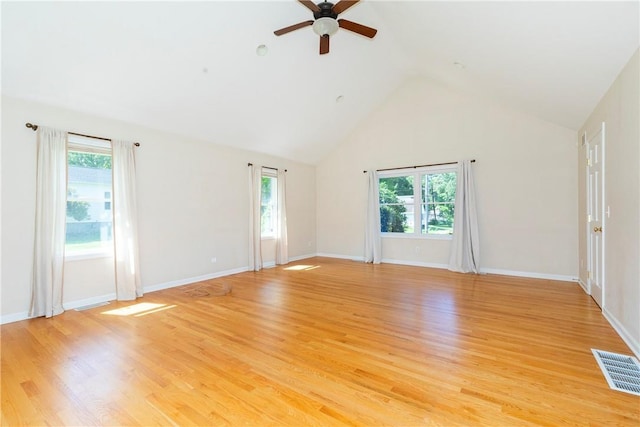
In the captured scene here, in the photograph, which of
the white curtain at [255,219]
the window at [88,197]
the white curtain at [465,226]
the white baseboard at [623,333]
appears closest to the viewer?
the white baseboard at [623,333]

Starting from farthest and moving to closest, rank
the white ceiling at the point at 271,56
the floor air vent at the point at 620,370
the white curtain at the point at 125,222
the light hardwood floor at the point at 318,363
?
the white curtain at the point at 125,222 < the white ceiling at the point at 271,56 < the floor air vent at the point at 620,370 < the light hardwood floor at the point at 318,363

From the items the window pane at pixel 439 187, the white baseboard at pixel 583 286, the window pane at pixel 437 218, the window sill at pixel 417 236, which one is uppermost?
the window pane at pixel 439 187

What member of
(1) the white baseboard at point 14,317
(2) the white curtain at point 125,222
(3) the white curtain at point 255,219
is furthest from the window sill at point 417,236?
(1) the white baseboard at point 14,317

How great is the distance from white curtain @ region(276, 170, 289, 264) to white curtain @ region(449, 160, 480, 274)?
11.8 feet

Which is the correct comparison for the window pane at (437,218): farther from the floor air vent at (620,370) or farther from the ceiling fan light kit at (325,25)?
the ceiling fan light kit at (325,25)

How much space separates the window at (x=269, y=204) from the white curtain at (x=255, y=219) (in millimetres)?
383

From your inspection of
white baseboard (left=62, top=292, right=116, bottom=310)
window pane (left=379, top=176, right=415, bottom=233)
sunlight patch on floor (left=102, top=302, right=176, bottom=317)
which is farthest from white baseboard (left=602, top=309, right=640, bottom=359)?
white baseboard (left=62, top=292, right=116, bottom=310)

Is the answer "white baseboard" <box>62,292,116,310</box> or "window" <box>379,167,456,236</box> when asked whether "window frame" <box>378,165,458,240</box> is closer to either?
"window" <box>379,167,456,236</box>

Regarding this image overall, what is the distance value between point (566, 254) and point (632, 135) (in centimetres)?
321

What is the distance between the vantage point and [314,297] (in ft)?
13.6

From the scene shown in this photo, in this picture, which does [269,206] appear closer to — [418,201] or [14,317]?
[418,201]

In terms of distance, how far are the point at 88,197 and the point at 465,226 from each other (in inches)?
244

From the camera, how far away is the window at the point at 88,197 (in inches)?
150

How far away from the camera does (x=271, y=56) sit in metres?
4.23
